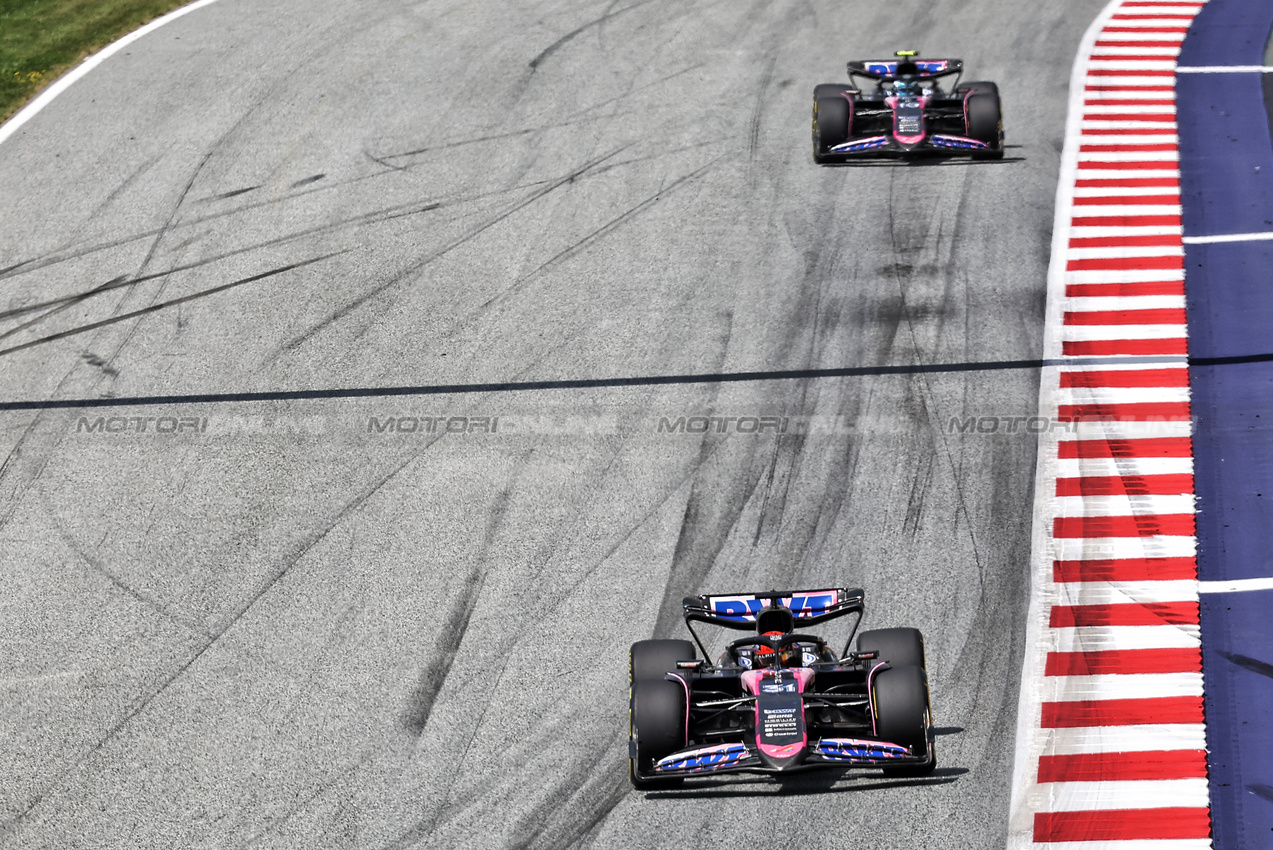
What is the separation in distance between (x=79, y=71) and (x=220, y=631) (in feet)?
41.3

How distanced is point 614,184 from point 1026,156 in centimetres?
525

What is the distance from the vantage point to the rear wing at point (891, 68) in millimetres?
18266

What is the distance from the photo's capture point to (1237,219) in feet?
55.5

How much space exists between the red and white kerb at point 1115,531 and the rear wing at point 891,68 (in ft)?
6.21

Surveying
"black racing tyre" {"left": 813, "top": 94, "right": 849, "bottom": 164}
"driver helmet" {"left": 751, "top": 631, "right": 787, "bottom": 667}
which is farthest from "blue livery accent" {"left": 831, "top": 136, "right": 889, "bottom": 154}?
"driver helmet" {"left": 751, "top": 631, "right": 787, "bottom": 667}

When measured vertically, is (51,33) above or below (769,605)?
above

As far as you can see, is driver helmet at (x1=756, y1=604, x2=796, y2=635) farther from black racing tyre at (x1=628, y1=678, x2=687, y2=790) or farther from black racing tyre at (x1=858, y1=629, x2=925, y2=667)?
black racing tyre at (x1=628, y1=678, x2=687, y2=790)

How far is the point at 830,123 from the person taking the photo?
1745cm

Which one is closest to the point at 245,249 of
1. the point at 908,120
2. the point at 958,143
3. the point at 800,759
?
the point at 908,120

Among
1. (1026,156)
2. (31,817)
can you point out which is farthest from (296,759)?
(1026,156)

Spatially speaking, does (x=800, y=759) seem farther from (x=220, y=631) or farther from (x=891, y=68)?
(x=891, y=68)

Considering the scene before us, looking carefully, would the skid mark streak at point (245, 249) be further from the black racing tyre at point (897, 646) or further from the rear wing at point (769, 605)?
the black racing tyre at point (897, 646)

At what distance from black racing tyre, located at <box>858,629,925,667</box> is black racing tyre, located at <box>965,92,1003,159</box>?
867 centimetres

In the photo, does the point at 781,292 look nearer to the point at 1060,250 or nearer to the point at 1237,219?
the point at 1060,250
